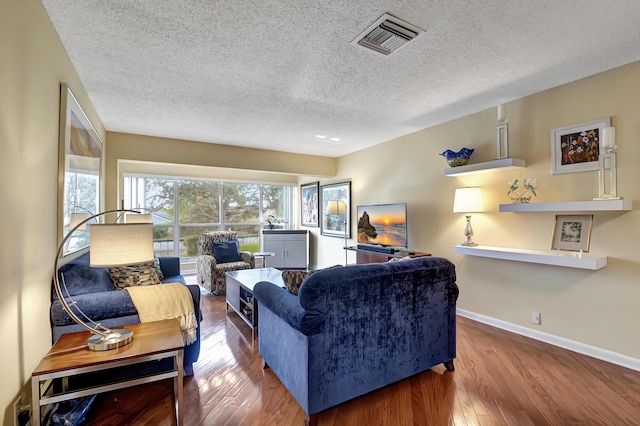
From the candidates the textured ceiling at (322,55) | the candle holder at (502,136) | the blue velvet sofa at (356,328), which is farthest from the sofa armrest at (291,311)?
the candle holder at (502,136)

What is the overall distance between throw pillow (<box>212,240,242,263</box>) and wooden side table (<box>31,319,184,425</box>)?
3091mm

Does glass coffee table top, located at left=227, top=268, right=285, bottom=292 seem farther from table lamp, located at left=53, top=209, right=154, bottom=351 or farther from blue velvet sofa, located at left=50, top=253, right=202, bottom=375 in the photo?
table lamp, located at left=53, top=209, right=154, bottom=351

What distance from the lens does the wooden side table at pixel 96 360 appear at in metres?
1.30

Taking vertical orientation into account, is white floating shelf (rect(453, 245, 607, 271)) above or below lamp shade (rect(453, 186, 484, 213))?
below

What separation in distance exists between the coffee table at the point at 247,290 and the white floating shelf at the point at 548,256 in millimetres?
2168

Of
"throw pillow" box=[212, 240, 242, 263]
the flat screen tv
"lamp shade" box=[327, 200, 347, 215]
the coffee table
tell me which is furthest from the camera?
"lamp shade" box=[327, 200, 347, 215]

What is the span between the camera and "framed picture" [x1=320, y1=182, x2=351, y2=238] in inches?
209

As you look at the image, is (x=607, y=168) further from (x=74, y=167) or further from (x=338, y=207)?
(x=74, y=167)

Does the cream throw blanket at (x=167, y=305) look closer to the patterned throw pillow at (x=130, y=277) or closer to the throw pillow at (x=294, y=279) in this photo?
the patterned throw pillow at (x=130, y=277)

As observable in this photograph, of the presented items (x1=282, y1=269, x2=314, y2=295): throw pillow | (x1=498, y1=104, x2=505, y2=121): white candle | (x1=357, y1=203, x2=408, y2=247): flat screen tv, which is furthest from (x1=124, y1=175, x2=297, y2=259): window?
(x1=498, y1=104, x2=505, y2=121): white candle

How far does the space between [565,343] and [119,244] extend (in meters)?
3.68

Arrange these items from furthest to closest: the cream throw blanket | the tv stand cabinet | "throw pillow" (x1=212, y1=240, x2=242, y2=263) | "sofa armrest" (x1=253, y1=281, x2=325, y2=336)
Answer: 1. "throw pillow" (x1=212, y1=240, x2=242, y2=263)
2. the tv stand cabinet
3. the cream throw blanket
4. "sofa armrest" (x1=253, y1=281, x2=325, y2=336)

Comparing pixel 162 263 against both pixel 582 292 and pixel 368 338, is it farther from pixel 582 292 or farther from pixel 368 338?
pixel 582 292

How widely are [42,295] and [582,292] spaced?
4078 mm
